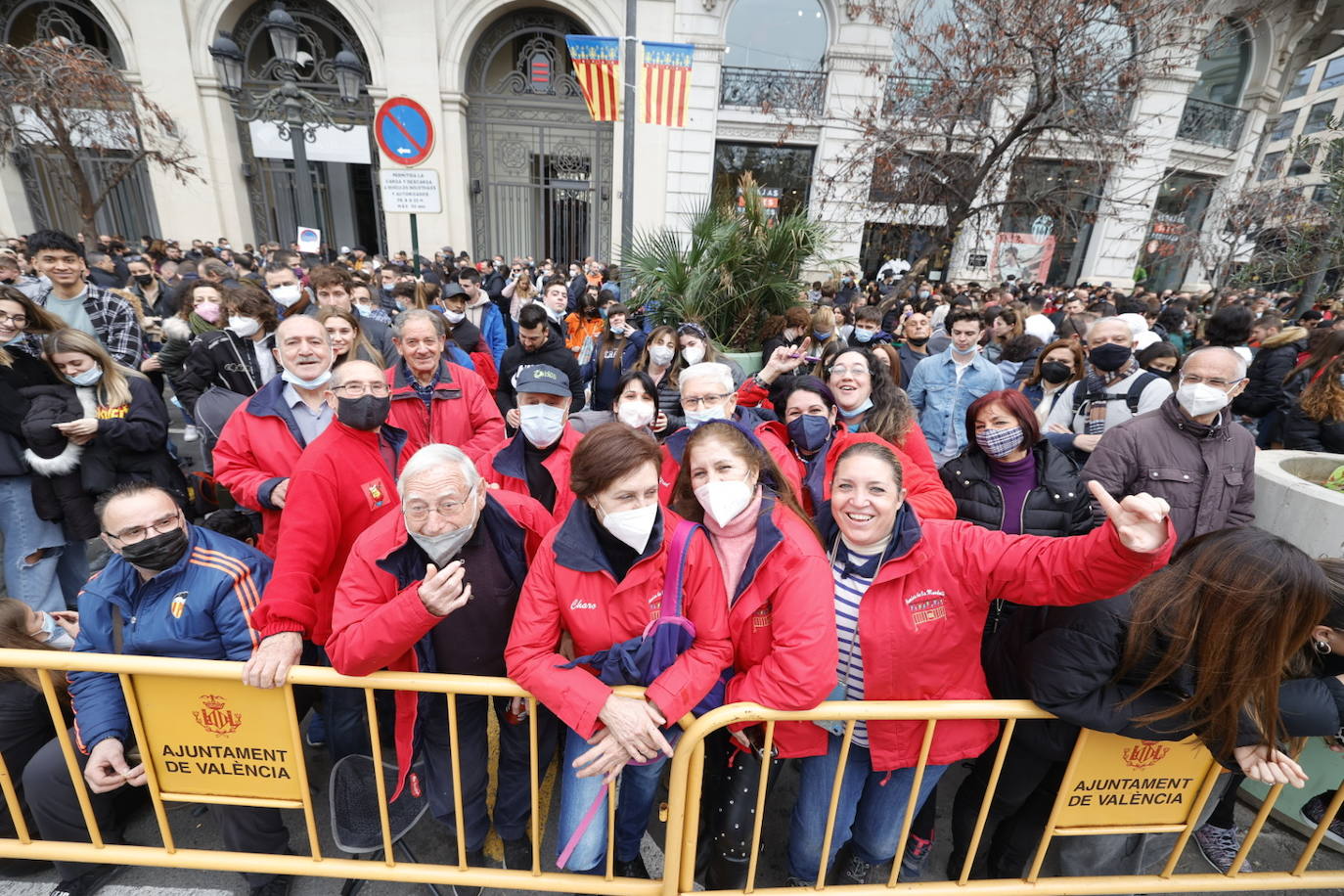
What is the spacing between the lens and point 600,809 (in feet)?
6.86

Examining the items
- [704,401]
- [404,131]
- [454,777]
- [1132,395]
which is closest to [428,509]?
[454,777]

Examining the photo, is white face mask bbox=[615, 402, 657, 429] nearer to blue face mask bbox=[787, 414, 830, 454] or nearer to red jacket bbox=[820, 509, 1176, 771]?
blue face mask bbox=[787, 414, 830, 454]

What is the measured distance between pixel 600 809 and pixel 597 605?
2.50ft

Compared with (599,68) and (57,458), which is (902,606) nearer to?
(57,458)

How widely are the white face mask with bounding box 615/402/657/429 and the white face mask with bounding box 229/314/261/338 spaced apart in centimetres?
247

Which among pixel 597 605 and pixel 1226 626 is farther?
pixel 597 605

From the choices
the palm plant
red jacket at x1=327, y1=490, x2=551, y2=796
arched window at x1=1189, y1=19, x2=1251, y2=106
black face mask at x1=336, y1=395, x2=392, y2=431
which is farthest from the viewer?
arched window at x1=1189, y1=19, x2=1251, y2=106

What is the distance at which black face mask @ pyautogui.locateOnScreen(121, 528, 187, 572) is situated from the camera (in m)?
2.02

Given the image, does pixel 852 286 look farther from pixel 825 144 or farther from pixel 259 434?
pixel 259 434

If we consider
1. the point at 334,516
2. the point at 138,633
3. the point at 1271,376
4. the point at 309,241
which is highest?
the point at 309,241

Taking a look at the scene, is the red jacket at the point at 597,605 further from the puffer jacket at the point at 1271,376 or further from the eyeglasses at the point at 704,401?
the puffer jacket at the point at 1271,376

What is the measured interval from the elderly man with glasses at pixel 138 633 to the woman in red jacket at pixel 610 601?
1.11m

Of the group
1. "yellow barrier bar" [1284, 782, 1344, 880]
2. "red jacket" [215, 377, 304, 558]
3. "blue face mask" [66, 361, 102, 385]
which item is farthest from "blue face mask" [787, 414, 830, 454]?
"blue face mask" [66, 361, 102, 385]

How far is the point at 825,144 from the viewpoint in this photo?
50.3ft
